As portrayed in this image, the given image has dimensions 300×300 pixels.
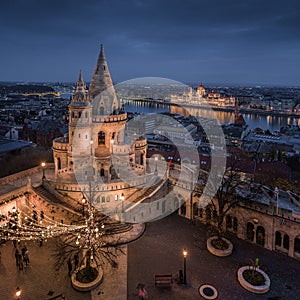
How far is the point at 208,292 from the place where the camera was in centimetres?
1415

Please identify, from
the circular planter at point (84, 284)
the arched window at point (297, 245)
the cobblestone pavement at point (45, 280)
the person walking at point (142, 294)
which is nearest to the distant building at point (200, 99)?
the arched window at point (297, 245)

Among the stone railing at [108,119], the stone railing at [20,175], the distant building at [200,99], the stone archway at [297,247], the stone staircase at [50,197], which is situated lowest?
the stone archway at [297,247]

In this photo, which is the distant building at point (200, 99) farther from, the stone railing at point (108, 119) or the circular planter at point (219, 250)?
the circular planter at point (219, 250)

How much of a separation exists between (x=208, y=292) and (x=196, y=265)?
87.6 inches

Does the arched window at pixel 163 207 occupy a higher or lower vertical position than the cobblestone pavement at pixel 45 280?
higher

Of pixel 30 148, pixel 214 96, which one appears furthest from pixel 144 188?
pixel 214 96

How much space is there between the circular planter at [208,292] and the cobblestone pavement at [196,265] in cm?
21

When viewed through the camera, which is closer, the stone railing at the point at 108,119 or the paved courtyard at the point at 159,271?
the paved courtyard at the point at 159,271

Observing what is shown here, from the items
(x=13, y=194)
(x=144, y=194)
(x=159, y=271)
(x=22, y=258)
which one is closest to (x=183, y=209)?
(x=144, y=194)

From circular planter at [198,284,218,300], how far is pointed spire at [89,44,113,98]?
60.2 ft

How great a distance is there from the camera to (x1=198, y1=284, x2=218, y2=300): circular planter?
45.5ft

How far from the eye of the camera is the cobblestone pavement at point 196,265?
14.2m

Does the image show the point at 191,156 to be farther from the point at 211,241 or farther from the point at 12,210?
the point at 12,210

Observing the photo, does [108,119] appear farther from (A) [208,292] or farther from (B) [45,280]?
(A) [208,292]
